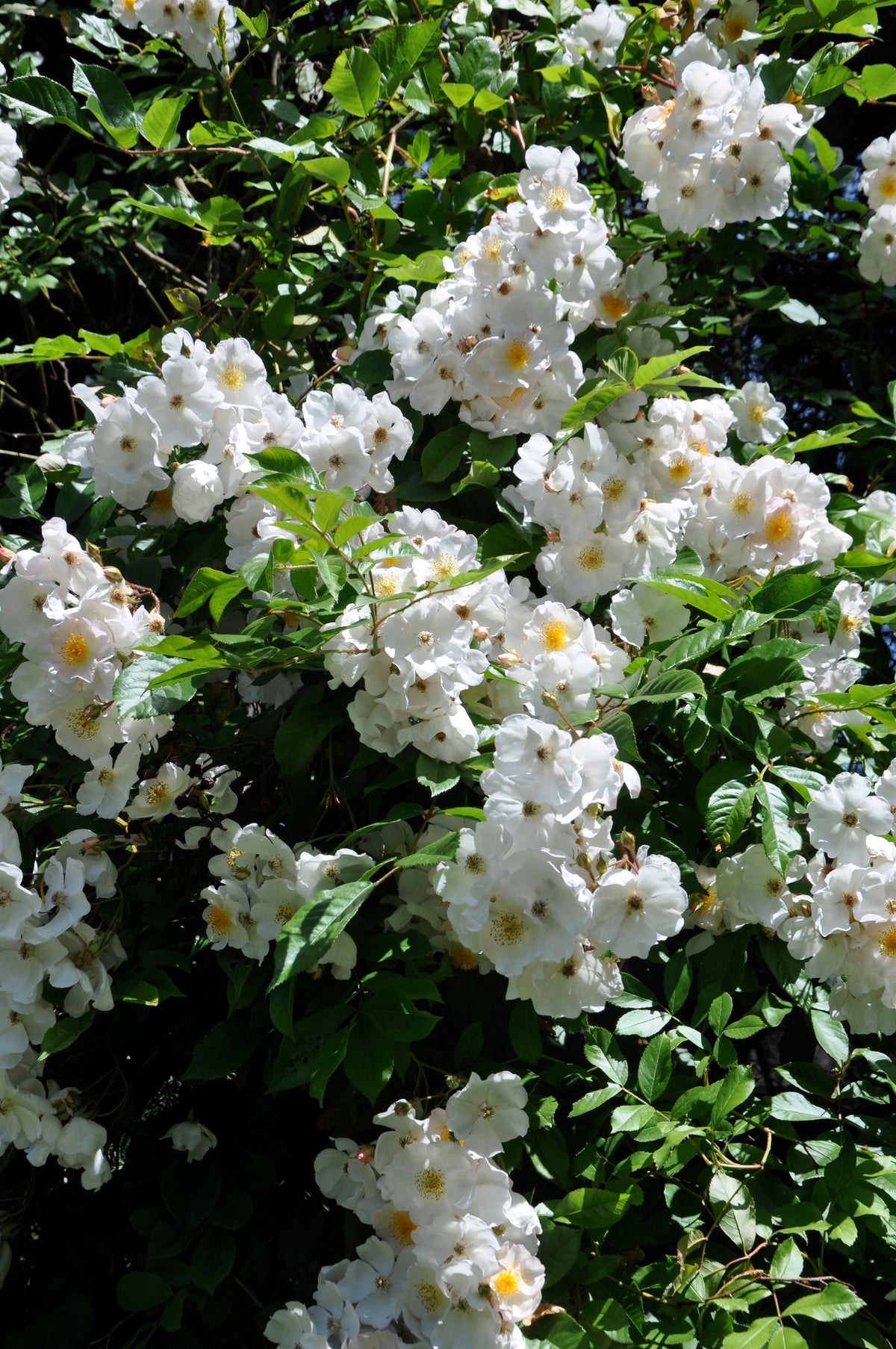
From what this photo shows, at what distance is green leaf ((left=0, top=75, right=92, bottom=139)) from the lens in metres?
1.63

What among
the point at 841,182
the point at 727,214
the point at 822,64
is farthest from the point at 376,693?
the point at 841,182

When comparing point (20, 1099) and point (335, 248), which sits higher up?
point (335, 248)

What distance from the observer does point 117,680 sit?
119cm

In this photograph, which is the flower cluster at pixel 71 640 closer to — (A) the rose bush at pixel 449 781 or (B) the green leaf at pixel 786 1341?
(A) the rose bush at pixel 449 781

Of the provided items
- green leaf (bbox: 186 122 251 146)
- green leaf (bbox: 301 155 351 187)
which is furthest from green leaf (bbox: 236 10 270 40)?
green leaf (bbox: 301 155 351 187)

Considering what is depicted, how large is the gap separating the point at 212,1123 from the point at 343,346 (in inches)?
47.7

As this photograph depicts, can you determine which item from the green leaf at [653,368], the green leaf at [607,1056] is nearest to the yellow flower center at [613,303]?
the green leaf at [653,368]

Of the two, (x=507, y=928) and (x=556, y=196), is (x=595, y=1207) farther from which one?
(x=556, y=196)

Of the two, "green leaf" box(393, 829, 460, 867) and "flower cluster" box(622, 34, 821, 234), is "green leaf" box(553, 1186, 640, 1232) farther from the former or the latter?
"flower cluster" box(622, 34, 821, 234)

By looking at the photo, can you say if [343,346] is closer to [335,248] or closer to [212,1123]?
[335,248]

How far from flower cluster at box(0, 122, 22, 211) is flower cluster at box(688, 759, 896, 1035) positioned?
4.83ft

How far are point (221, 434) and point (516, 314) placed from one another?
1.38ft

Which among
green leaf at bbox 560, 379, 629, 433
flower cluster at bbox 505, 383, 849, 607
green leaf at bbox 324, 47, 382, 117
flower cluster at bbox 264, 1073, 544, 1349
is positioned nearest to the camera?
flower cluster at bbox 264, 1073, 544, 1349

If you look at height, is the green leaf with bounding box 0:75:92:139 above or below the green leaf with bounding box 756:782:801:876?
above
